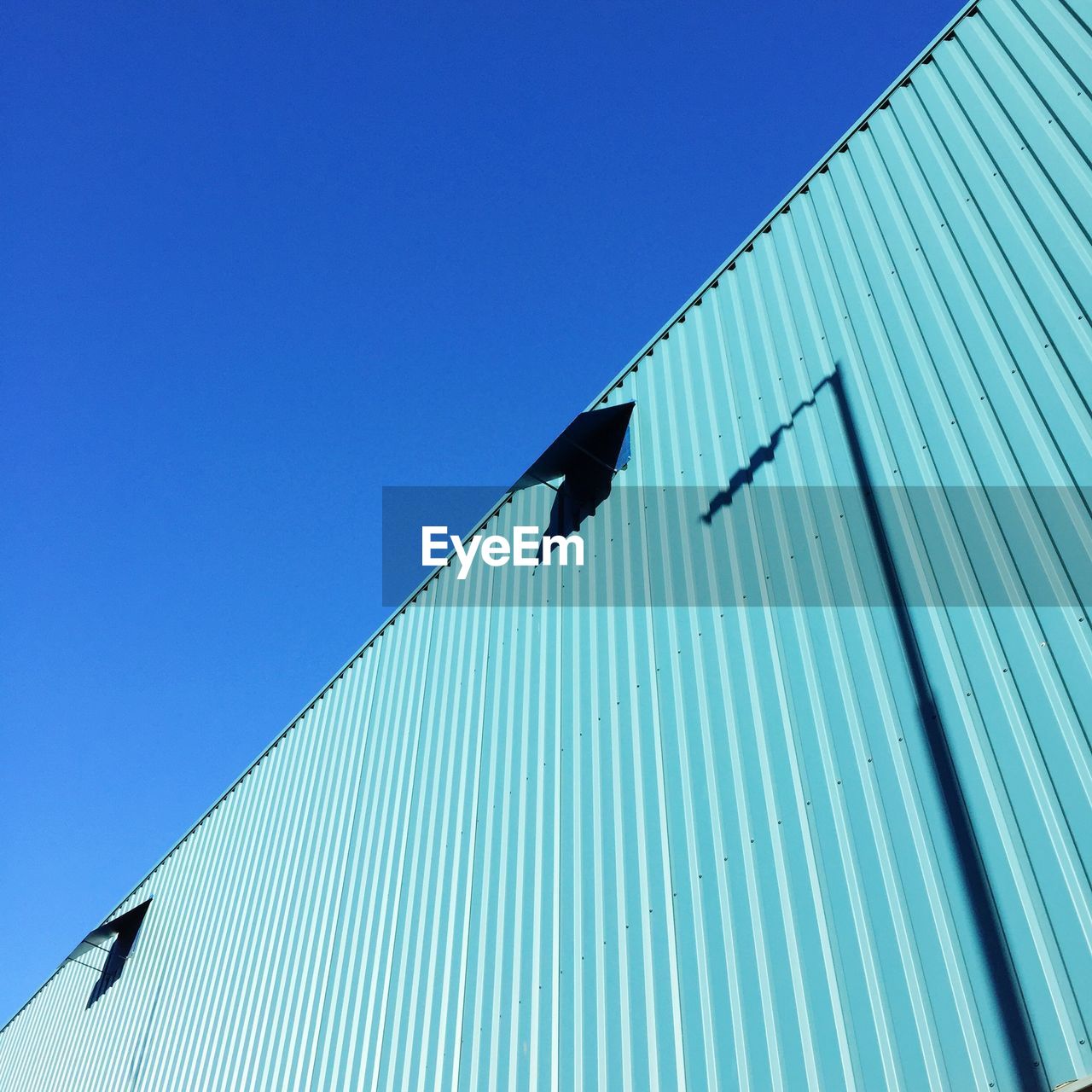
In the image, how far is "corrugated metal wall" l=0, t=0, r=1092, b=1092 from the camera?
4180 millimetres

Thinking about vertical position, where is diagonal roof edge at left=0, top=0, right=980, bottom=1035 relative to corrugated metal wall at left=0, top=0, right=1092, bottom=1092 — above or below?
above

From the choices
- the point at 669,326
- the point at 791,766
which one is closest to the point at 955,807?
the point at 791,766

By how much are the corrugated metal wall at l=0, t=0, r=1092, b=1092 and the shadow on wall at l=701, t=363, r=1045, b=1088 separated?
0.01 metres

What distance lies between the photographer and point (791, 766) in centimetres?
526

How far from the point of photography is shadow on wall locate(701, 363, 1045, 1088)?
3.69 m

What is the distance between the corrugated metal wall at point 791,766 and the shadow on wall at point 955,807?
1 centimetres

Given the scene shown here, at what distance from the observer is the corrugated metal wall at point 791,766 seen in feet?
13.7

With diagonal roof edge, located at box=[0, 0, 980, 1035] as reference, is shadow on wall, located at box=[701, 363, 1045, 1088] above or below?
below

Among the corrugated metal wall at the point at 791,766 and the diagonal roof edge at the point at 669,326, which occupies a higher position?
the diagonal roof edge at the point at 669,326

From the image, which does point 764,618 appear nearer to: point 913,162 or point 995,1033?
point 995,1033

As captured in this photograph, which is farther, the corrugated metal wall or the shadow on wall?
the corrugated metal wall

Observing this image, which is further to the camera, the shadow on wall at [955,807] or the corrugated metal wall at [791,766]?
the corrugated metal wall at [791,766]

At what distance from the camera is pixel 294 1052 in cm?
848

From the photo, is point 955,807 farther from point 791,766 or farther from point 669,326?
point 669,326
